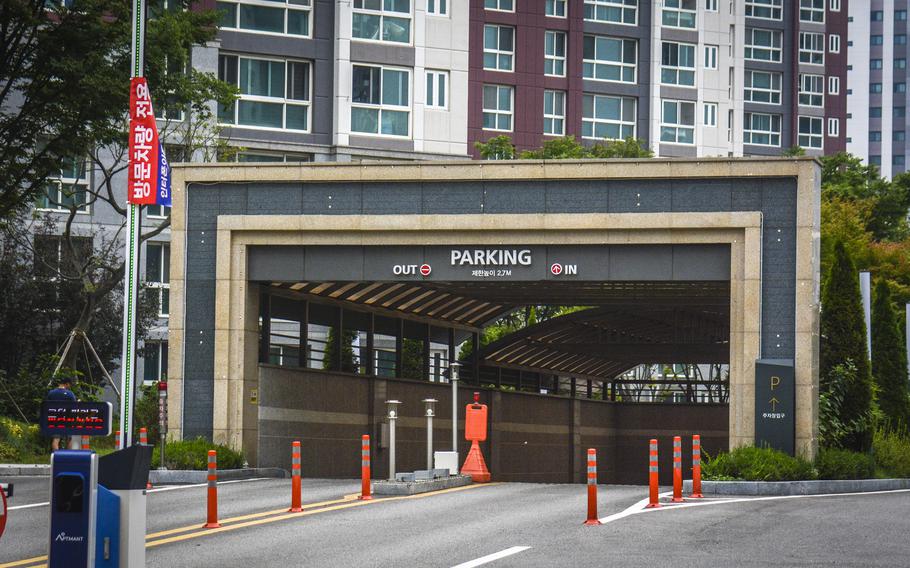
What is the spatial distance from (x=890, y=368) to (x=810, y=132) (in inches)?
2240

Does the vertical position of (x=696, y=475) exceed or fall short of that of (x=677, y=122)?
it falls short

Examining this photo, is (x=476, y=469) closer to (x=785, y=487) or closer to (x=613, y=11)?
(x=785, y=487)

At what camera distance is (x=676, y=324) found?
46906mm

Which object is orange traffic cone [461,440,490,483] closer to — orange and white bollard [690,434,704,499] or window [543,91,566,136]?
orange and white bollard [690,434,704,499]

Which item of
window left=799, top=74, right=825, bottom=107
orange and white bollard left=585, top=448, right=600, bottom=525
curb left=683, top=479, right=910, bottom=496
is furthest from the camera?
window left=799, top=74, right=825, bottom=107

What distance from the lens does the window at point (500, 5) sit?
63594mm

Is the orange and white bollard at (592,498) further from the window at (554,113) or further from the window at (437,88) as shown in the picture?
the window at (554,113)

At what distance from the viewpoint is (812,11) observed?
301 feet

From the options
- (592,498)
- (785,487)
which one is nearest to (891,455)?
(785,487)

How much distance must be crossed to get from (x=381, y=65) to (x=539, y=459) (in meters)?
18.5

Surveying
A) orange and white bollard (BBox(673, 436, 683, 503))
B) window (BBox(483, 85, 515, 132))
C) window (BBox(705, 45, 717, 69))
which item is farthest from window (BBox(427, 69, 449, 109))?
orange and white bollard (BBox(673, 436, 683, 503))

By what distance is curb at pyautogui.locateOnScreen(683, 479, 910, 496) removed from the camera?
24375 millimetres

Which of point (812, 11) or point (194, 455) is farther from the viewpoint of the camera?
point (812, 11)

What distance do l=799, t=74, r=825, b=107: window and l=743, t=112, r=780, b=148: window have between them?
562 cm
